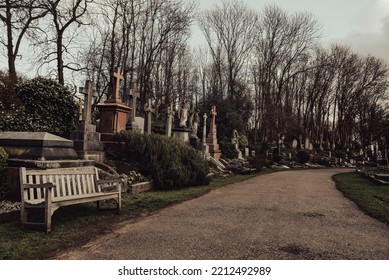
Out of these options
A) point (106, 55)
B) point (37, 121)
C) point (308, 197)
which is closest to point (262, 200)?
point (308, 197)

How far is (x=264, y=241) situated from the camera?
4344 mm

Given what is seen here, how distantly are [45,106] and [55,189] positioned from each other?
8.66m

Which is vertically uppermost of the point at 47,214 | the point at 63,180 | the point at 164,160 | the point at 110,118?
the point at 110,118

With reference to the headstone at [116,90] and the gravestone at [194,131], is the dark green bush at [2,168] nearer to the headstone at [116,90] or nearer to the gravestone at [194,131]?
the headstone at [116,90]

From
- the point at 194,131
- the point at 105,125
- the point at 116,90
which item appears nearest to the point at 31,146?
the point at 105,125

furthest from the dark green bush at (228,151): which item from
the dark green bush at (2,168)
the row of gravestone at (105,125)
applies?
the dark green bush at (2,168)

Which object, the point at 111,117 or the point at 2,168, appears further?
the point at 111,117

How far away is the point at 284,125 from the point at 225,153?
9922 millimetres

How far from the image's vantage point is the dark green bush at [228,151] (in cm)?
2527

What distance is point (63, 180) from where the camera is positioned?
218 inches

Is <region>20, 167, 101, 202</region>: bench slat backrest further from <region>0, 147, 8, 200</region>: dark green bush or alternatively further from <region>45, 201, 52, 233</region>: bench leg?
<region>0, 147, 8, 200</region>: dark green bush

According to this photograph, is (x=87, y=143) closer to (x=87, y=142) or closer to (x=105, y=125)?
(x=87, y=142)

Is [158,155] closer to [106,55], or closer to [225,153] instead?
[225,153]

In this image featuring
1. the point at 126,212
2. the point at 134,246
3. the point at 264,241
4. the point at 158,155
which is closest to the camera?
the point at 134,246
